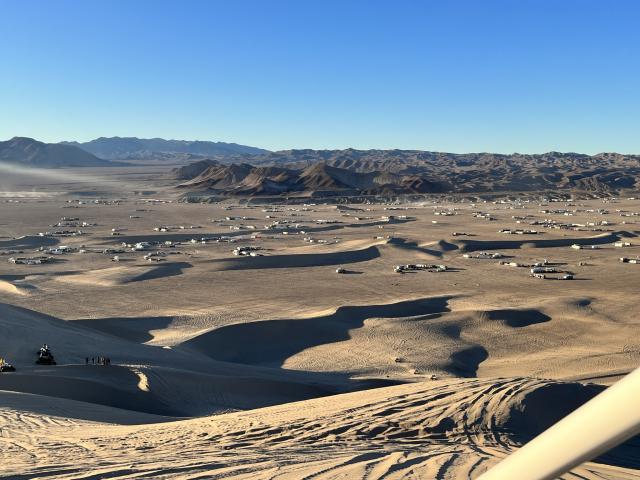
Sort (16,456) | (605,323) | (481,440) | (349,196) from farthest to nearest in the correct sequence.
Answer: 1. (349,196)
2. (605,323)
3. (481,440)
4. (16,456)

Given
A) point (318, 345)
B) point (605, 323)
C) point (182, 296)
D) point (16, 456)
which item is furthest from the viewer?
point (182, 296)

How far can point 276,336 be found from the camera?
28672 millimetres

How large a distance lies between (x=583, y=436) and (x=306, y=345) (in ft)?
86.3

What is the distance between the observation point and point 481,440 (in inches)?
447

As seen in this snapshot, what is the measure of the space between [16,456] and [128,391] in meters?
7.86

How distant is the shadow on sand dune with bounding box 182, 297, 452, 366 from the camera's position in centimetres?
2691

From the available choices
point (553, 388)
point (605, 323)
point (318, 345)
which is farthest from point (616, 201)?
point (553, 388)

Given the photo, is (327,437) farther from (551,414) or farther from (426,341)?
(426,341)

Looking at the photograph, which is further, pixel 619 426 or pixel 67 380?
pixel 67 380

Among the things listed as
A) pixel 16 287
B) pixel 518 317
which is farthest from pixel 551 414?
pixel 16 287

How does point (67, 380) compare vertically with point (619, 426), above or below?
below

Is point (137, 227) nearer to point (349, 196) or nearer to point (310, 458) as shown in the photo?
point (349, 196)

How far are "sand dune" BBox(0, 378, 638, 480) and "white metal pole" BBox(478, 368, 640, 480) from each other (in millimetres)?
6446

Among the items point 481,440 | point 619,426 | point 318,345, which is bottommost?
point 318,345
